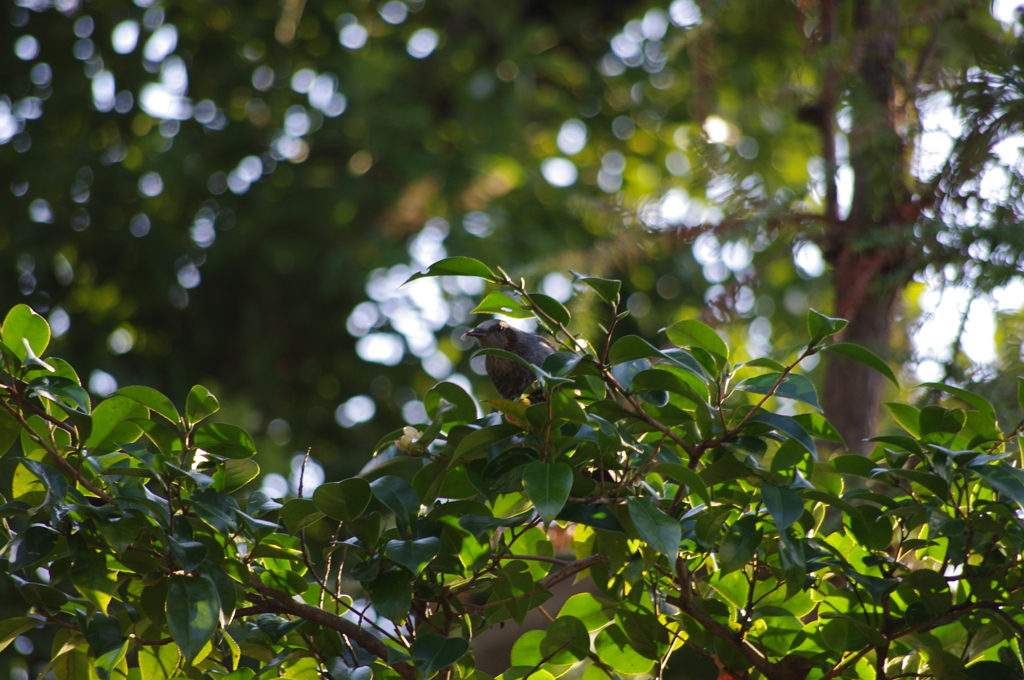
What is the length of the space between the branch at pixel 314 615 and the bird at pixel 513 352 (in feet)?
1.62

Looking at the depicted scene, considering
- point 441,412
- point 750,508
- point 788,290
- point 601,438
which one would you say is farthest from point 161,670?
point 788,290

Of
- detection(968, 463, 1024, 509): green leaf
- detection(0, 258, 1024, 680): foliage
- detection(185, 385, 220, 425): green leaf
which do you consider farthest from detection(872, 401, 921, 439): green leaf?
detection(185, 385, 220, 425): green leaf

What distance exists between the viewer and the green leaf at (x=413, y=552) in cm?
79

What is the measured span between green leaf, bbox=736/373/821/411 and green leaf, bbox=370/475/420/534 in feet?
1.15

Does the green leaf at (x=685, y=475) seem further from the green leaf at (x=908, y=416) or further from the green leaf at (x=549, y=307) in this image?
the green leaf at (x=908, y=416)

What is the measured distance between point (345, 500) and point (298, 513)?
60 millimetres

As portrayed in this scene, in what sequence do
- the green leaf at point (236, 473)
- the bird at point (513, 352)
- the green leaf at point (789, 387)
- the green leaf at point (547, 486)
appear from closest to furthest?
the green leaf at point (547, 486) < the green leaf at point (789, 387) < the green leaf at point (236, 473) < the bird at point (513, 352)

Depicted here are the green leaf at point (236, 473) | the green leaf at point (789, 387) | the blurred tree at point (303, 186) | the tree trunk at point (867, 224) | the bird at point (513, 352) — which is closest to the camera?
the green leaf at point (789, 387)

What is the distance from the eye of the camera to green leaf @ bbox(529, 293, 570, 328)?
0.81 meters

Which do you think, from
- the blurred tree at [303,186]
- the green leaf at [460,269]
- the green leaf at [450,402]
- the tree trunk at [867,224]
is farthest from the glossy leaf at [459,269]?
the blurred tree at [303,186]

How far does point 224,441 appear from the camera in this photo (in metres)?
0.94

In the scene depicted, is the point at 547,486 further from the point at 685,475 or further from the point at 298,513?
the point at 298,513

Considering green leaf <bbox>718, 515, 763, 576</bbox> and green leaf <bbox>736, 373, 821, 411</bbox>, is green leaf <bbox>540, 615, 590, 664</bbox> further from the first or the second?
green leaf <bbox>736, 373, 821, 411</bbox>

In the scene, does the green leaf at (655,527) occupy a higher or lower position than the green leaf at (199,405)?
higher
